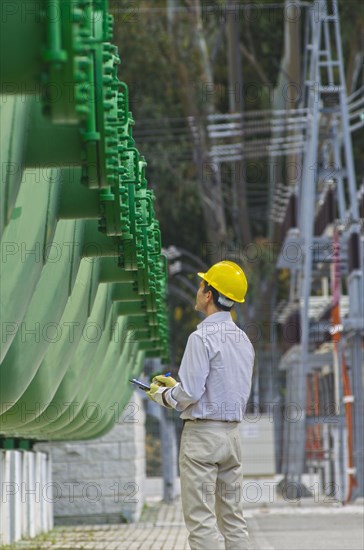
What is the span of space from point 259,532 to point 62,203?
8.26 meters

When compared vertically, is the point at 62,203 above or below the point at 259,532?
above

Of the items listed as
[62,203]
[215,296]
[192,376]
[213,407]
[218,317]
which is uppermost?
[62,203]

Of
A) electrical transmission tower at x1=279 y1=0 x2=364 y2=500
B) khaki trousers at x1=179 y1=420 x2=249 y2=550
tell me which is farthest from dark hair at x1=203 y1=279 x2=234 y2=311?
electrical transmission tower at x1=279 y1=0 x2=364 y2=500

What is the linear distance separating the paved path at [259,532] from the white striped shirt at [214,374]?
4607 mm

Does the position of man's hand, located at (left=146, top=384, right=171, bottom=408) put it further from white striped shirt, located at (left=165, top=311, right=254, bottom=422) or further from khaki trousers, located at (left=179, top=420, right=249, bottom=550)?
khaki trousers, located at (left=179, top=420, right=249, bottom=550)

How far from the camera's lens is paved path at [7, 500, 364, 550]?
11625 mm

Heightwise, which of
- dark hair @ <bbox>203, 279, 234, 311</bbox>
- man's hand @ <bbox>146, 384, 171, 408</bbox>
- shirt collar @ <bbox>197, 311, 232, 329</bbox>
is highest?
dark hair @ <bbox>203, 279, 234, 311</bbox>

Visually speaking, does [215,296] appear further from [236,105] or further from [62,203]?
[236,105]

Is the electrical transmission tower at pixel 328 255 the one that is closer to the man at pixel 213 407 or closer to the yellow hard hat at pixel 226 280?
the man at pixel 213 407

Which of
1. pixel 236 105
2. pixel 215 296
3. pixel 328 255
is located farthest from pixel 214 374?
pixel 236 105

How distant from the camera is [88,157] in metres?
4.69

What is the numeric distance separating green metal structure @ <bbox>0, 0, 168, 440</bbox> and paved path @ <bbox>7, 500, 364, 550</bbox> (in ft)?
9.43

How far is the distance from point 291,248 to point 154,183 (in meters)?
8.16

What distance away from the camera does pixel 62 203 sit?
5.75 meters
